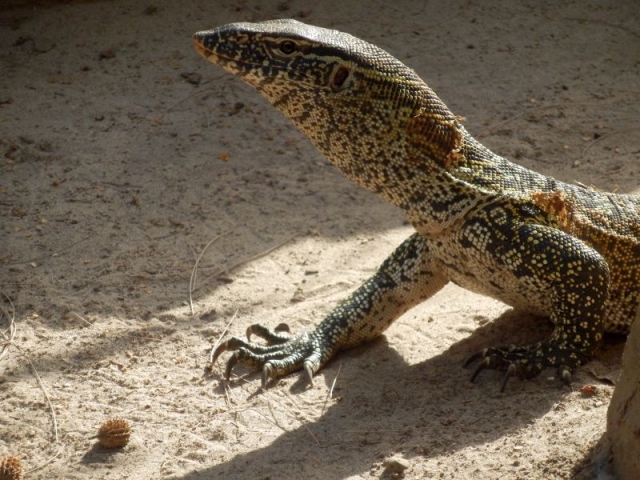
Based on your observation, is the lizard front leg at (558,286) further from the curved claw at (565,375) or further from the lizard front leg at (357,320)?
the lizard front leg at (357,320)

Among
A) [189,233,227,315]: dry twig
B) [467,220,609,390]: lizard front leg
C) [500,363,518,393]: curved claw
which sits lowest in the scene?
[189,233,227,315]: dry twig

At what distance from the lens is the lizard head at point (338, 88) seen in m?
5.17

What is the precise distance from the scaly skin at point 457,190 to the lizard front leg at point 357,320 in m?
0.48

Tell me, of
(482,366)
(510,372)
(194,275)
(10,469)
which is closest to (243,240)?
(194,275)

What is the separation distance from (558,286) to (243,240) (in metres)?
3.23

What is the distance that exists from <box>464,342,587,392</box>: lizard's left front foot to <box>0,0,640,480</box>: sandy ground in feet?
0.27

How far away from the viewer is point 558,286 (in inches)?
204

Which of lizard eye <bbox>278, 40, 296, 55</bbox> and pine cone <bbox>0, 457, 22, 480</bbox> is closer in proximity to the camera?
pine cone <bbox>0, 457, 22, 480</bbox>

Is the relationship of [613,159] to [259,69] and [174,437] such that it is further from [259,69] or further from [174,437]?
[174,437]

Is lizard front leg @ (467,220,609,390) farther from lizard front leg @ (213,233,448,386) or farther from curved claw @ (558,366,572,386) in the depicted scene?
lizard front leg @ (213,233,448,386)

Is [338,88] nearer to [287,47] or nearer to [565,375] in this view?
[287,47]

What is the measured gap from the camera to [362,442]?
4.95 m

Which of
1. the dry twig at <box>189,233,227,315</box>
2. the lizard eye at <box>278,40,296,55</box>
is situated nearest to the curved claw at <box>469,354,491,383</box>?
the lizard eye at <box>278,40,296,55</box>

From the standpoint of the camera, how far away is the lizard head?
5172mm
